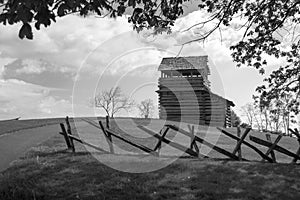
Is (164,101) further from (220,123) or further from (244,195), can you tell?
(244,195)

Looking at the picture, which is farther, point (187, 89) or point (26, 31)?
point (187, 89)

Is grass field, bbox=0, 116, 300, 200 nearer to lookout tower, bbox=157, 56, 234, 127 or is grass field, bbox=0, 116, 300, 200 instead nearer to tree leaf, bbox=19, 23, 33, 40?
tree leaf, bbox=19, 23, 33, 40

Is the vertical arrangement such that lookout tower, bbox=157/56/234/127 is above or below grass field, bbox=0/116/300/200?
above

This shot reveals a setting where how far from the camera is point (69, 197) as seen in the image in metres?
8.20

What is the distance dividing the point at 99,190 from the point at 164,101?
1722 cm

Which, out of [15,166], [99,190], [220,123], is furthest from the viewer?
[220,123]

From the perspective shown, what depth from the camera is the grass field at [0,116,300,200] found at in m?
8.40

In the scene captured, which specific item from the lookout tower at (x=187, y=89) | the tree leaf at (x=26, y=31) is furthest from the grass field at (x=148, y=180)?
the lookout tower at (x=187, y=89)

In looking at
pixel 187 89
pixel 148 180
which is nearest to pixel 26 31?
pixel 148 180

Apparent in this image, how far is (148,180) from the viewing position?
951 cm

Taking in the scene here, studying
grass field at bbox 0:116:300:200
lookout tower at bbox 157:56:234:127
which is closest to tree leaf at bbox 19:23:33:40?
grass field at bbox 0:116:300:200

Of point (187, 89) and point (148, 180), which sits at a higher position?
point (187, 89)

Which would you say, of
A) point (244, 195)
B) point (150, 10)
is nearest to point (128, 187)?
point (244, 195)

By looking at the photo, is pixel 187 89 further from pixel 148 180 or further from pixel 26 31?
pixel 26 31
